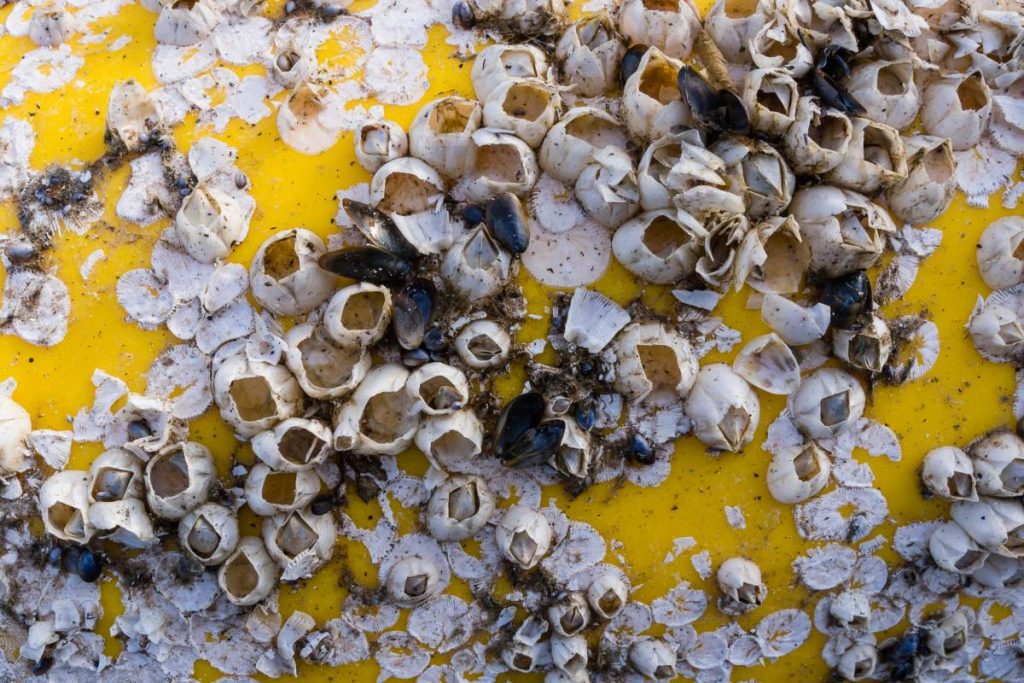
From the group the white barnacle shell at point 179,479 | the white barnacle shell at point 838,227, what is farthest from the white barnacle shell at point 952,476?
the white barnacle shell at point 179,479

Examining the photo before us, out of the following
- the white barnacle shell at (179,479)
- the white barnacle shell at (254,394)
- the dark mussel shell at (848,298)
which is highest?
the dark mussel shell at (848,298)

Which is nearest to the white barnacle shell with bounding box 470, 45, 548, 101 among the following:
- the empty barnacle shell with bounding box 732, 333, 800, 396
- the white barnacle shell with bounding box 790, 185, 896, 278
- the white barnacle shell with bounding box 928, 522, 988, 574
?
the white barnacle shell with bounding box 790, 185, 896, 278

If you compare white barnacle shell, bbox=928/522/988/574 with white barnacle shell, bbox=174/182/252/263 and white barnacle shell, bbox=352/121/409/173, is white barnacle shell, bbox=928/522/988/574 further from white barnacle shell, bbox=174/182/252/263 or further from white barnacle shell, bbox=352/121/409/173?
white barnacle shell, bbox=174/182/252/263

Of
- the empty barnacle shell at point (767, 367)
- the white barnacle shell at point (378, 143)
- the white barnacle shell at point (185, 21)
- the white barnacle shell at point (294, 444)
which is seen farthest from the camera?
the white barnacle shell at point (185, 21)

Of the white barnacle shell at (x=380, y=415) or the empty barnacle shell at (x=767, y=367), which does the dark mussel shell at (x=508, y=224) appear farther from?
the empty barnacle shell at (x=767, y=367)

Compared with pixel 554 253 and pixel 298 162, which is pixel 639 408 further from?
pixel 298 162
